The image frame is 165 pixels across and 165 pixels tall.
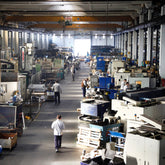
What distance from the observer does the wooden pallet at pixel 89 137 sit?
9543mm

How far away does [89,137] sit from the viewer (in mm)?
9727

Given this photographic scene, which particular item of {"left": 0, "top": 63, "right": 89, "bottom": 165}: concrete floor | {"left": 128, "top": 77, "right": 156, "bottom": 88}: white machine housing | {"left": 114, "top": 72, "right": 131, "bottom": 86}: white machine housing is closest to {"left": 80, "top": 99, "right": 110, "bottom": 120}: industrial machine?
{"left": 0, "top": 63, "right": 89, "bottom": 165}: concrete floor

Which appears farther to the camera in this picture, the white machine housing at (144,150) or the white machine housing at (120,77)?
the white machine housing at (120,77)

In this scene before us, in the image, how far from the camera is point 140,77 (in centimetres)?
1526

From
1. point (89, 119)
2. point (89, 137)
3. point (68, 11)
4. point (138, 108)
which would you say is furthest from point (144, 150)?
point (68, 11)

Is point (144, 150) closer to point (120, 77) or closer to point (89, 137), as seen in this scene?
→ point (89, 137)

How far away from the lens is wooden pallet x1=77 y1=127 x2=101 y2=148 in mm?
9543

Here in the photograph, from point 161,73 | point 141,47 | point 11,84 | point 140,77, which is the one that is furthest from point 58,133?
point 141,47

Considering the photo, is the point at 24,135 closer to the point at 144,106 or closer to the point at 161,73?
the point at 144,106

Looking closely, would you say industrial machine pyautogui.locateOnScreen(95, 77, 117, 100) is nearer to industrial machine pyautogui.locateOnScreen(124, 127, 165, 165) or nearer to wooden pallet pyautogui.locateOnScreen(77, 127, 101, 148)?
wooden pallet pyautogui.locateOnScreen(77, 127, 101, 148)

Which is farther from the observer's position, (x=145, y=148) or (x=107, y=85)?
(x=107, y=85)

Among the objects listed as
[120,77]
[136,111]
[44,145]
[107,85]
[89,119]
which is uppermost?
[120,77]

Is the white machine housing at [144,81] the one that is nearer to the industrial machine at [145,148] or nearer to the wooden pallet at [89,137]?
the wooden pallet at [89,137]

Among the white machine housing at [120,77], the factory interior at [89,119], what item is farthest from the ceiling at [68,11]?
the white machine housing at [120,77]
